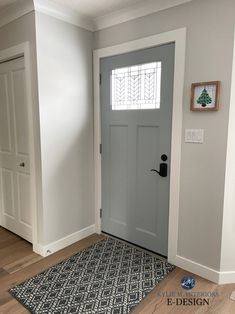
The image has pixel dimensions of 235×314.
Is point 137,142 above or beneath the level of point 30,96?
beneath

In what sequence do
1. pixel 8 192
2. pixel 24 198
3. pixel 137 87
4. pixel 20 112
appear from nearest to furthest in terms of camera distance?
pixel 137 87
pixel 20 112
pixel 24 198
pixel 8 192

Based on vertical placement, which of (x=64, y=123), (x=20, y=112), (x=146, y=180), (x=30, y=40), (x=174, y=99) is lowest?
(x=146, y=180)

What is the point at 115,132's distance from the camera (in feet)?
8.90

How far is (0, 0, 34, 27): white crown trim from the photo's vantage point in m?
2.21

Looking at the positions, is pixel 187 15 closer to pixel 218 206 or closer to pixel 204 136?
pixel 204 136

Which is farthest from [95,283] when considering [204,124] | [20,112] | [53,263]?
[20,112]

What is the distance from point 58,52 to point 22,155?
3.72ft

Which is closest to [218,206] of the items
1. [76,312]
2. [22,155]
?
[76,312]

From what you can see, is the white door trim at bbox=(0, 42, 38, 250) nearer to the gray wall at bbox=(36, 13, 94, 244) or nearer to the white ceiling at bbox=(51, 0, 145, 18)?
the gray wall at bbox=(36, 13, 94, 244)

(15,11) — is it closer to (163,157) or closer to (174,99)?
(174,99)

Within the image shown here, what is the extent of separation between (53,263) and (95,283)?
0.53 metres

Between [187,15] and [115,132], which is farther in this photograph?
[115,132]

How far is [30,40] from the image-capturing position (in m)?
2.29

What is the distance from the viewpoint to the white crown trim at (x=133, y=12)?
2.12 meters
